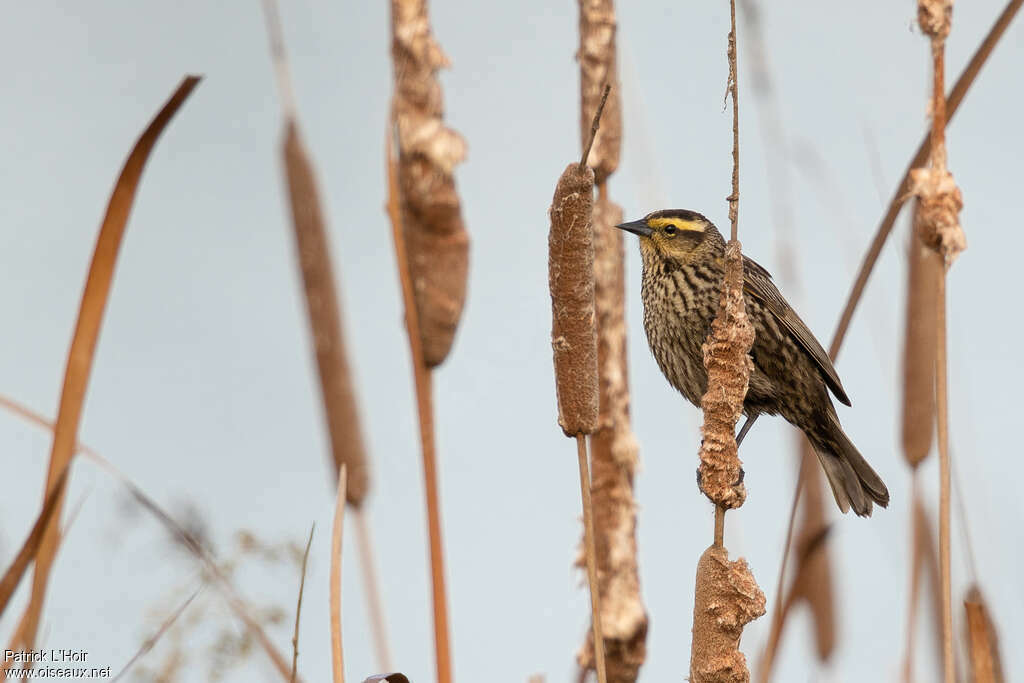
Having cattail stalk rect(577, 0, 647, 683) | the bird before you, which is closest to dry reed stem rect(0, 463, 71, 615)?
cattail stalk rect(577, 0, 647, 683)

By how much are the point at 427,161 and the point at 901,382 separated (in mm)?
1151

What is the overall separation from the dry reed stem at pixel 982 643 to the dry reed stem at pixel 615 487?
2.72ft

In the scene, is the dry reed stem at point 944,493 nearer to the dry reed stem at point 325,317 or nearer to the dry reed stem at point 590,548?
the dry reed stem at point 590,548

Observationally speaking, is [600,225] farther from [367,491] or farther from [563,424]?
[563,424]

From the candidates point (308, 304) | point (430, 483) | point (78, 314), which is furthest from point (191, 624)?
point (308, 304)

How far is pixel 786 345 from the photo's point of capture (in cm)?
353

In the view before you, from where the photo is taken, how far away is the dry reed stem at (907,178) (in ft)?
7.25

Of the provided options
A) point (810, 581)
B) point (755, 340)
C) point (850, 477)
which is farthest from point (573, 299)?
point (850, 477)

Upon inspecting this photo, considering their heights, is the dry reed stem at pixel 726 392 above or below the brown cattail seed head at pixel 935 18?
below

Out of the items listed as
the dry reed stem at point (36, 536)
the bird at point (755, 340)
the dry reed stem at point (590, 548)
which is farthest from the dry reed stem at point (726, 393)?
the bird at point (755, 340)

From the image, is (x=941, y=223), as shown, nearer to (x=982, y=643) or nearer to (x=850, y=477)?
(x=982, y=643)

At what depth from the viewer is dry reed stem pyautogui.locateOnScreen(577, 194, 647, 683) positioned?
280cm

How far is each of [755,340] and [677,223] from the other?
0.40 meters

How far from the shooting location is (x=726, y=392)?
6.81 ft
